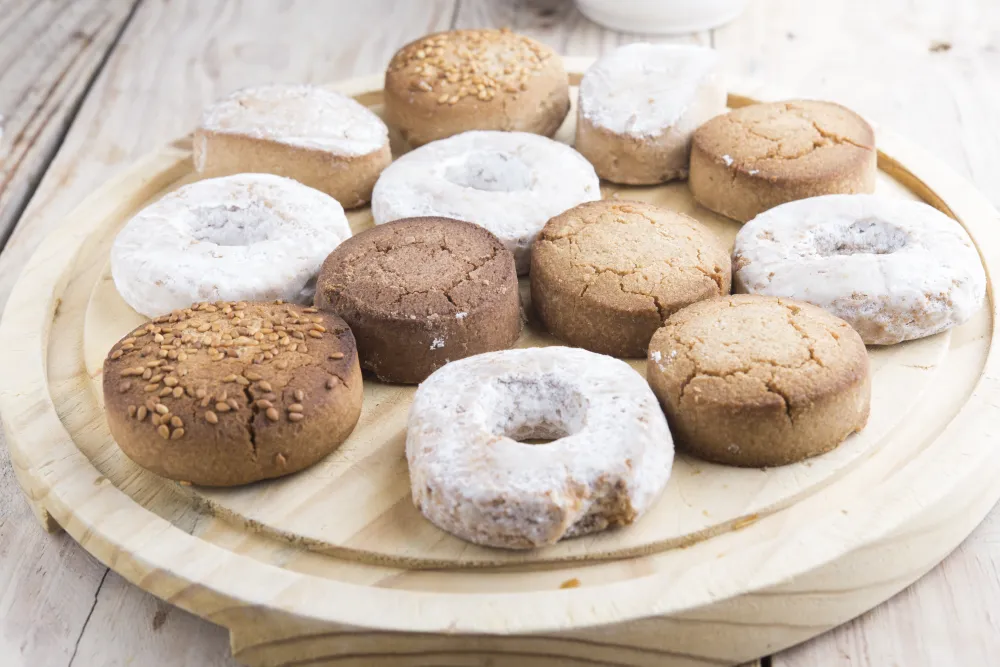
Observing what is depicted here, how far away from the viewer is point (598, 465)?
76.2 inches

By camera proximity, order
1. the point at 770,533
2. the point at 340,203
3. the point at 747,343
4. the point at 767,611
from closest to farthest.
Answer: the point at 767,611 → the point at 770,533 → the point at 747,343 → the point at 340,203

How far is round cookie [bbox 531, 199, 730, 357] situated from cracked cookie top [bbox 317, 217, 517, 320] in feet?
0.38

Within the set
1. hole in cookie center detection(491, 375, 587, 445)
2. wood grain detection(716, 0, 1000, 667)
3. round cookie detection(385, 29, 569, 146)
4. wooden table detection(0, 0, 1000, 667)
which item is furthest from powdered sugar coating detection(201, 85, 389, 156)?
wood grain detection(716, 0, 1000, 667)

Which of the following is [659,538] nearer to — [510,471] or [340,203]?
[510,471]

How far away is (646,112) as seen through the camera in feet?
9.69

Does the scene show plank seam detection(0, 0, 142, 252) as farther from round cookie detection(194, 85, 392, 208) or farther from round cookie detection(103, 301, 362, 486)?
round cookie detection(103, 301, 362, 486)

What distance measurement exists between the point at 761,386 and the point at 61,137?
2.59 metres

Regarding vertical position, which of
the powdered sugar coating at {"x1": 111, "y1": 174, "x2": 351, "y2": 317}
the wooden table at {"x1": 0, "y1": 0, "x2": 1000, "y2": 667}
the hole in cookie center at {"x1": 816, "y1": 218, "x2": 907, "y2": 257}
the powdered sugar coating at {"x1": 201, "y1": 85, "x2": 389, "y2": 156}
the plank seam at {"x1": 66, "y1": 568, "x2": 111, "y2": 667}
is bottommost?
the plank seam at {"x1": 66, "y1": 568, "x2": 111, "y2": 667}

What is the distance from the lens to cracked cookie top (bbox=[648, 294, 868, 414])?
2074 millimetres

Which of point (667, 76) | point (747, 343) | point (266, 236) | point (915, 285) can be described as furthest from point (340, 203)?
point (915, 285)

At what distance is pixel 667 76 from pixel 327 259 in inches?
44.9

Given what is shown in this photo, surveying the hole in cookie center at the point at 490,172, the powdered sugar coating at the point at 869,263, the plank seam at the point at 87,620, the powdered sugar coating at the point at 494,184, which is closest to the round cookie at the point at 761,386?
the powdered sugar coating at the point at 869,263

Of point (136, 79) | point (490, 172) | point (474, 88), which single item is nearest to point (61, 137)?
point (136, 79)

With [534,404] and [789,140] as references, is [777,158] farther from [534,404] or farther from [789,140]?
[534,404]
